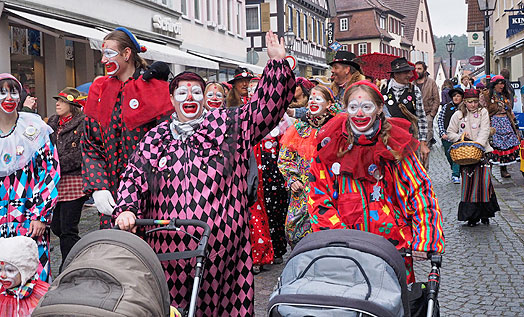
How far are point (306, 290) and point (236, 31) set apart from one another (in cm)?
3315

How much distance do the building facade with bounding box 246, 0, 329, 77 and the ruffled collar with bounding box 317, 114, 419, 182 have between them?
30.7 m

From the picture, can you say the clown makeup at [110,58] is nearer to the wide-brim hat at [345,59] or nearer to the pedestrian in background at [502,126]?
the wide-brim hat at [345,59]

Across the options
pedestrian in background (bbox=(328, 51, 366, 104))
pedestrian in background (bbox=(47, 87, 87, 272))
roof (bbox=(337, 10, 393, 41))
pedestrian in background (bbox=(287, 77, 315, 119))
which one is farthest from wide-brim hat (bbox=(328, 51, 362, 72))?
roof (bbox=(337, 10, 393, 41))

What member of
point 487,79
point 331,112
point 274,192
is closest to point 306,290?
point 331,112

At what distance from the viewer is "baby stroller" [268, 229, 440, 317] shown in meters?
3.06

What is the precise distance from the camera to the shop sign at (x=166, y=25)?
81.0ft

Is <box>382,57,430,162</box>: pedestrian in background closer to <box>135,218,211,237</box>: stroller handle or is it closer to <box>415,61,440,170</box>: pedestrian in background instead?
<box>415,61,440,170</box>: pedestrian in background

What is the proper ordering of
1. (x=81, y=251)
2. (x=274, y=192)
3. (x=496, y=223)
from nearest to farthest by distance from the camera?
1. (x=81, y=251)
2. (x=274, y=192)
3. (x=496, y=223)

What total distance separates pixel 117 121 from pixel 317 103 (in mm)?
2364

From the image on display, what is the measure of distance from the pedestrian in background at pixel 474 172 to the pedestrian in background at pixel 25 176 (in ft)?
20.7

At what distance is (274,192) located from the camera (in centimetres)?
839

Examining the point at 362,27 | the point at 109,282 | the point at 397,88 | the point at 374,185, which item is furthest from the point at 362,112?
the point at 362,27

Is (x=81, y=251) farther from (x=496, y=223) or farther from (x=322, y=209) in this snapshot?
(x=496, y=223)

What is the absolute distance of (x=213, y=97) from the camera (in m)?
8.13
